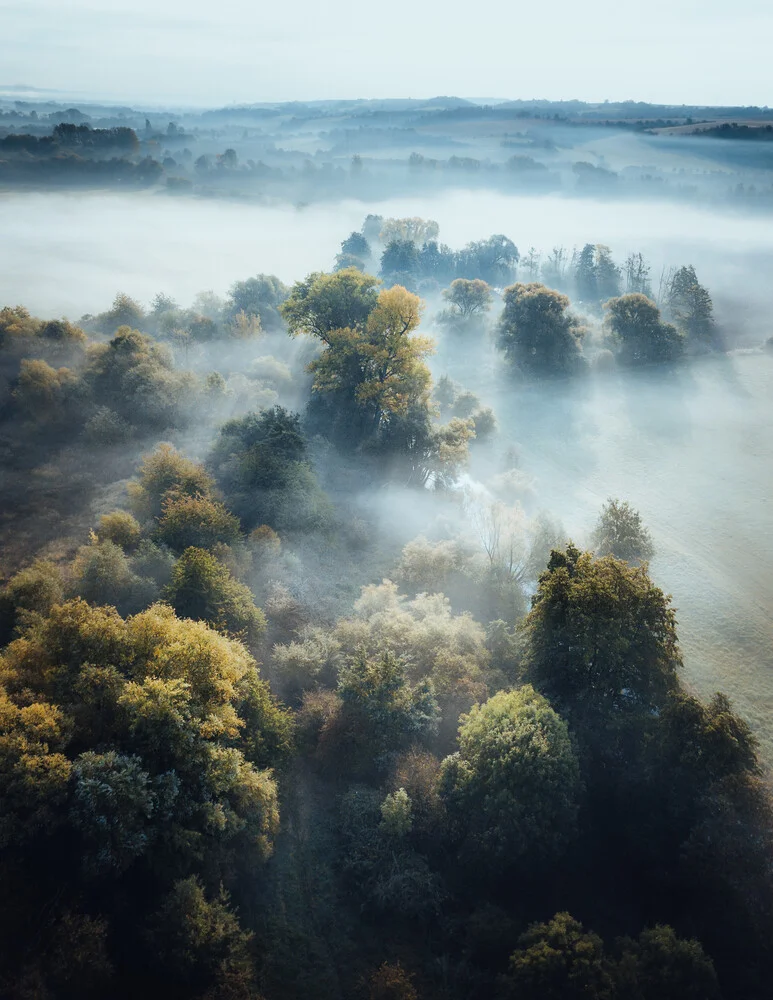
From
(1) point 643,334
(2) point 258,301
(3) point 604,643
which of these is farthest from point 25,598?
(1) point 643,334

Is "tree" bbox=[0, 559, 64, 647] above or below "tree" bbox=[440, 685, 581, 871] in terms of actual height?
above

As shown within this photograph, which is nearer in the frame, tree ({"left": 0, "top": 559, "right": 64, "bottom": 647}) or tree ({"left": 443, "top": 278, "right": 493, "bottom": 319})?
tree ({"left": 0, "top": 559, "right": 64, "bottom": 647})

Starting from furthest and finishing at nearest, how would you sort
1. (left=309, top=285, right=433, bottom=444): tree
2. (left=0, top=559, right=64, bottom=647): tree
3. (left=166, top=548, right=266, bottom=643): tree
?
(left=309, top=285, right=433, bottom=444): tree
(left=166, top=548, right=266, bottom=643): tree
(left=0, top=559, right=64, bottom=647): tree

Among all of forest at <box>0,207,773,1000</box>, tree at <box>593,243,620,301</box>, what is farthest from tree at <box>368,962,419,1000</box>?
tree at <box>593,243,620,301</box>

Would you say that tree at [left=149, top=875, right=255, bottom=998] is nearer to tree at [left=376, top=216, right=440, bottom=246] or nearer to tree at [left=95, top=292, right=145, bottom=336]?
tree at [left=95, top=292, right=145, bottom=336]

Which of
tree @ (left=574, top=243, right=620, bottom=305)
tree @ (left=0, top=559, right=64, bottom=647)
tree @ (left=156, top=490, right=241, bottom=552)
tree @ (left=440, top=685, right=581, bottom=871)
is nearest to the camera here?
tree @ (left=440, top=685, right=581, bottom=871)

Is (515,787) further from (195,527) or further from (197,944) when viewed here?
(195,527)
